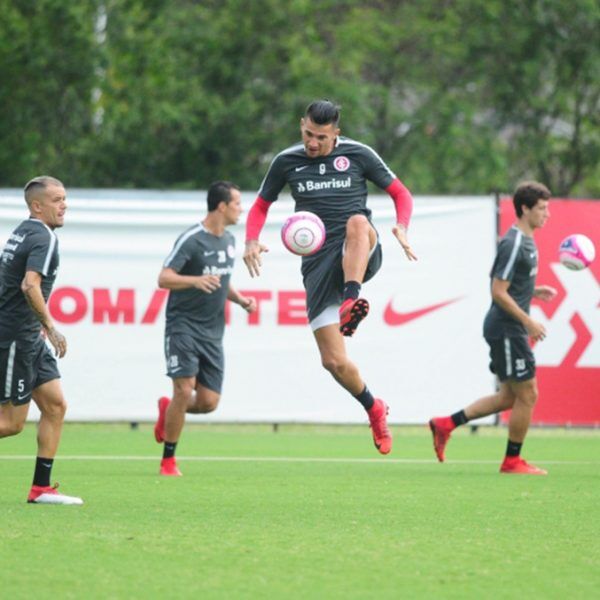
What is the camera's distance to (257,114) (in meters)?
28.5

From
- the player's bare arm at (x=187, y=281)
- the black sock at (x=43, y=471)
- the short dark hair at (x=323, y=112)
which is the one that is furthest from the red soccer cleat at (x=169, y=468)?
the short dark hair at (x=323, y=112)

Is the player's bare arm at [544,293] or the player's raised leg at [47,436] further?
the player's bare arm at [544,293]

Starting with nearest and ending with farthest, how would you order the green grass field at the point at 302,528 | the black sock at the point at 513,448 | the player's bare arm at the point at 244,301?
the green grass field at the point at 302,528 < the black sock at the point at 513,448 < the player's bare arm at the point at 244,301

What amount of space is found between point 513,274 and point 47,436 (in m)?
4.73

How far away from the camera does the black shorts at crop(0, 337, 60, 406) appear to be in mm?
9758

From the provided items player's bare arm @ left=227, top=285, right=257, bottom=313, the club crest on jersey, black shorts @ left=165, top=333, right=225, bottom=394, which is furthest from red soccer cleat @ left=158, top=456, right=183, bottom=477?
the club crest on jersey

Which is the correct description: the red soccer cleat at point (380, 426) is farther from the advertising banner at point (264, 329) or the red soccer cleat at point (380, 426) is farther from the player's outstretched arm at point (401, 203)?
the advertising banner at point (264, 329)

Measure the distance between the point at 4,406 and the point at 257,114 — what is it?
18990 millimetres

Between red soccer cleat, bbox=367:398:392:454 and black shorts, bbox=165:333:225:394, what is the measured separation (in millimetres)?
2243

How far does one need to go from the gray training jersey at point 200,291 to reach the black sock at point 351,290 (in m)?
2.88

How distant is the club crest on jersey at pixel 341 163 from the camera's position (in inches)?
434

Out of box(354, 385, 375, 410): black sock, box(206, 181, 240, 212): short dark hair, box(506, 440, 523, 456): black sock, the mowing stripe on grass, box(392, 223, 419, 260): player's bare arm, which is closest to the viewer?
box(392, 223, 419, 260): player's bare arm

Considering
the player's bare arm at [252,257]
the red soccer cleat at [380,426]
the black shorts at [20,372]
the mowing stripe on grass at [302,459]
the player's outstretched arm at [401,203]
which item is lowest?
the mowing stripe on grass at [302,459]

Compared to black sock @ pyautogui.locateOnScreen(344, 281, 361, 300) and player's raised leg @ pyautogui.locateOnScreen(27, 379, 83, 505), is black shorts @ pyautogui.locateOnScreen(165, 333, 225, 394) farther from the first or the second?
player's raised leg @ pyautogui.locateOnScreen(27, 379, 83, 505)
